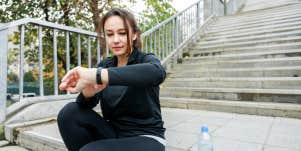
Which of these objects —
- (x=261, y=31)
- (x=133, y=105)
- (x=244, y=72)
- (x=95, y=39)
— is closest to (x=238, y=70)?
(x=244, y=72)

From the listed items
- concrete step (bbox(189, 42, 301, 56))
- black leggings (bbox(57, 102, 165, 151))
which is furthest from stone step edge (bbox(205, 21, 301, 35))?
black leggings (bbox(57, 102, 165, 151))

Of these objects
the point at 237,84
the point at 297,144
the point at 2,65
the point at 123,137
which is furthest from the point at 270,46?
the point at 2,65

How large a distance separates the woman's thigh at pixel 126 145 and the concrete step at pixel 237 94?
2376mm

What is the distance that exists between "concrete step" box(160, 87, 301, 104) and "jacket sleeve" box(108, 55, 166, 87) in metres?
2.41

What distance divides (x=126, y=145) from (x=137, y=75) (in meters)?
0.35

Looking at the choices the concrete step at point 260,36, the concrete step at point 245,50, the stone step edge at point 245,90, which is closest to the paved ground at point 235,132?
the stone step edge at point 245,90

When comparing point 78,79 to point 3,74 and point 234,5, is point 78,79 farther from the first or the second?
point 234,5

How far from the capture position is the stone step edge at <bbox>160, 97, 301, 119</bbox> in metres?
2.71

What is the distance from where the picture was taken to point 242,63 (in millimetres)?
4008

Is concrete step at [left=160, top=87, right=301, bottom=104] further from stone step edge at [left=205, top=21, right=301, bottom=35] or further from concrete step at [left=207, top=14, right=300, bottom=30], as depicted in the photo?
concrete step at [left=207, top=14, right=300, bottom=30]

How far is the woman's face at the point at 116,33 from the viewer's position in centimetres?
125

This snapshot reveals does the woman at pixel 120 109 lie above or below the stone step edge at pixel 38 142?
above

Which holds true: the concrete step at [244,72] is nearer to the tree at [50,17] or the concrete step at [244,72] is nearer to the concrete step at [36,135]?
the tree at [50,17]

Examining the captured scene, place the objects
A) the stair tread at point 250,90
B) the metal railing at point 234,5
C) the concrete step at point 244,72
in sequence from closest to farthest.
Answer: the stair tread at point 250,90, the concrete step at point 244,72, the metal railing at point 234,5
